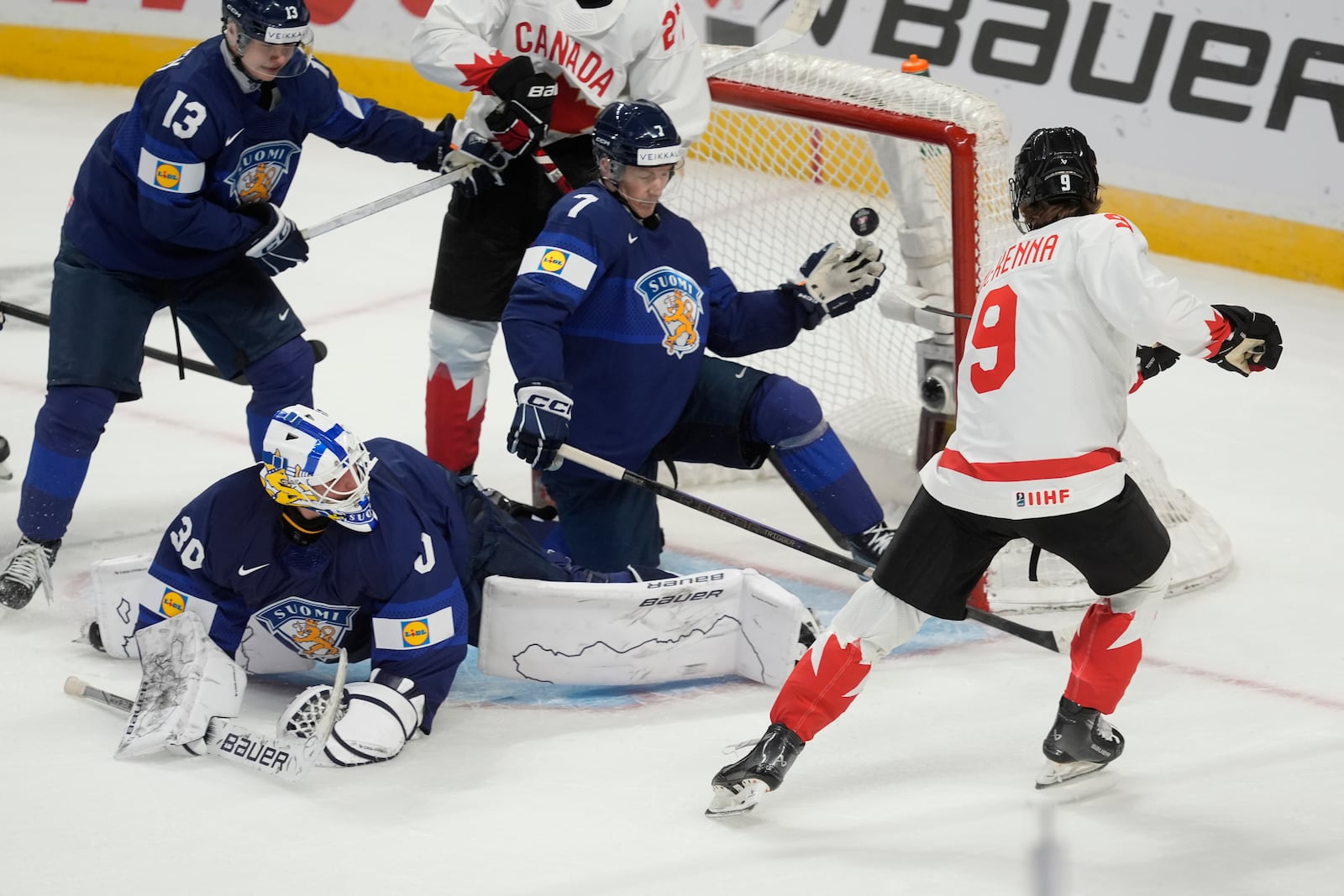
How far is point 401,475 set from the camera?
119 inches

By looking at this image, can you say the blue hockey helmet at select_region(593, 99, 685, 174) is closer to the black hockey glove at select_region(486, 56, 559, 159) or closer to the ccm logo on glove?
the black hockey glove at select_region(486, 56, 559, 159)

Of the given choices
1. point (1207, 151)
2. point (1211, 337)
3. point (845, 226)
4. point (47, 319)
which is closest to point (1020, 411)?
point (1211, 337)

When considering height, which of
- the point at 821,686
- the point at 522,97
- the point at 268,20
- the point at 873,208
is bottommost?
the point at 821,686

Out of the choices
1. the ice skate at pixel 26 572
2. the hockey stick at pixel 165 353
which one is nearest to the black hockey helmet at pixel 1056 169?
the hockey stick at pixel 165 353

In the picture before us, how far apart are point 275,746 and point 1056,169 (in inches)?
56.5

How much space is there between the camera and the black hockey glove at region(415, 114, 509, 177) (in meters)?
3.65

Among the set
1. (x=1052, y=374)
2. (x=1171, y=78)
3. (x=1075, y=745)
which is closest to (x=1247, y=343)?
(x=1052, y=374)

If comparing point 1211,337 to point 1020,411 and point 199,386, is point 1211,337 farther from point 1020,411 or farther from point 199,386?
point 199,386

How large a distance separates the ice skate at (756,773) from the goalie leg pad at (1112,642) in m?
0.46

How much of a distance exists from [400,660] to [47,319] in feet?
4.42

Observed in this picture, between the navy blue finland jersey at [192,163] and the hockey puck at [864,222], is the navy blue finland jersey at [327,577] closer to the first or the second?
the navy blue finland jersey at [192,163]

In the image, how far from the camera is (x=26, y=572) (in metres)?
3.41

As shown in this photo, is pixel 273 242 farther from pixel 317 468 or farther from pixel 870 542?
pixel 870 542

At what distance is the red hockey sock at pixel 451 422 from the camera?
3.84 m
